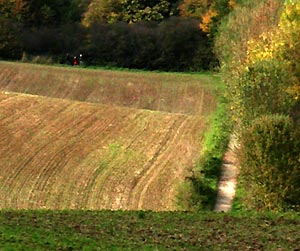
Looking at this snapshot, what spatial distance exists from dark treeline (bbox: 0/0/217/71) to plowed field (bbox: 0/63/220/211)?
974 inches

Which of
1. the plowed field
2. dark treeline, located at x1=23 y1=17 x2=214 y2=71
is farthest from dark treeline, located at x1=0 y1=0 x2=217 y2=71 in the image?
the plowed field

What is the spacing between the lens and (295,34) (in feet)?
122

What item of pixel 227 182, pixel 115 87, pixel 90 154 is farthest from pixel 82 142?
pixel 115 87

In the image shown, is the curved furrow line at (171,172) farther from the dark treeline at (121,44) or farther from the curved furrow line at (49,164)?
the dark treeline at (121,44)

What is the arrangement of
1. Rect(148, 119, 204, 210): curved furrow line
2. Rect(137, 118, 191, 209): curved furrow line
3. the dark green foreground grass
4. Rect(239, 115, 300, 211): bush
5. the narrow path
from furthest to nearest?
Rect(137, 118, 191, 209): curved furrow line, Rect(148, 119, 204, 210): curved furrow line, the narrow path, Rect(239, 115, 300, 211): bush, the dark green foreground grass

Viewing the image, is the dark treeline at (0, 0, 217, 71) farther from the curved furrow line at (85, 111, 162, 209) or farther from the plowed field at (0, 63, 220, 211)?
the curved furrow line at (85, 111, 162, 209)

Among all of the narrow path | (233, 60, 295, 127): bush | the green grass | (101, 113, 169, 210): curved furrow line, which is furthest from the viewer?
(233, 60, 295, 127): bush

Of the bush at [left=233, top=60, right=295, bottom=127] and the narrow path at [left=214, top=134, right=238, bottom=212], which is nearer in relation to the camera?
the narrow path at [left=214, top=134, right=238, bottom=212]

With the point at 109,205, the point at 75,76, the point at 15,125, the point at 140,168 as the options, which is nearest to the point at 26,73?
the point at 75,76

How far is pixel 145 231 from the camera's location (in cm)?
2205

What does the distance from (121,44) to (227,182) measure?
4656 cm

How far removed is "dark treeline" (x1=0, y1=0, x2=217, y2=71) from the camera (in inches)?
3113

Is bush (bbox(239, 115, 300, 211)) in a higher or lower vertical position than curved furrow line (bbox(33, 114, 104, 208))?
higher

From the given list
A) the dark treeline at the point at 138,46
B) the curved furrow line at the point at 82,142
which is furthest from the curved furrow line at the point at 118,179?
the dark treeline at the point at 138,46
